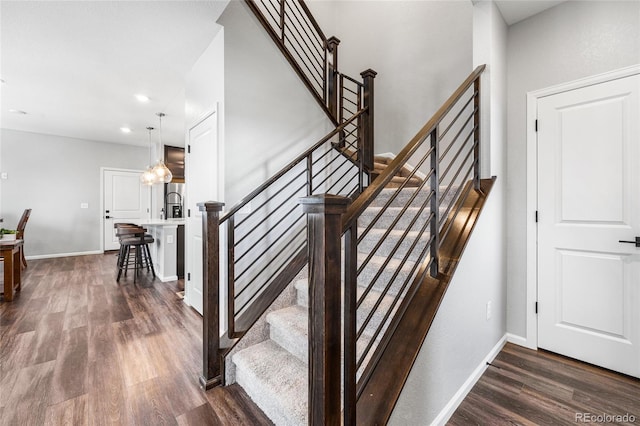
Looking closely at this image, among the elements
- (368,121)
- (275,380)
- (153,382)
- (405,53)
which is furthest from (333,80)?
(153,382)

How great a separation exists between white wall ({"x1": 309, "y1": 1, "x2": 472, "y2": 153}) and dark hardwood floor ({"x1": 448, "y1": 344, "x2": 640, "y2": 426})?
2.57 meters

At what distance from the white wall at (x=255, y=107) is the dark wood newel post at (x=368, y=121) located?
619 mm

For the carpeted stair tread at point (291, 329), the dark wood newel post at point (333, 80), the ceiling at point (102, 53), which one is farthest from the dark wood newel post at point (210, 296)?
the dark wood newel post at point (333, 80)

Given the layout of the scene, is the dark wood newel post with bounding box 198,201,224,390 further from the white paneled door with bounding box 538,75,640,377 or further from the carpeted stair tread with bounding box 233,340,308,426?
the white paneled door with bounding box 538,75,640,377

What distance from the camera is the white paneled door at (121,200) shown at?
22.5 feet

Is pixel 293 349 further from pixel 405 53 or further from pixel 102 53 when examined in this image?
pixel 405 53

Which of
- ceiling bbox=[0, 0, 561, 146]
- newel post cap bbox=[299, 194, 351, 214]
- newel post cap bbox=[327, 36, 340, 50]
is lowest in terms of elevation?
newel post cap bbox=[299, 194, 351, 214]

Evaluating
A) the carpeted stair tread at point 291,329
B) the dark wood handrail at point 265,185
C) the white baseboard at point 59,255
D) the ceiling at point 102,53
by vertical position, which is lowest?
the white baseboard at point 59,255

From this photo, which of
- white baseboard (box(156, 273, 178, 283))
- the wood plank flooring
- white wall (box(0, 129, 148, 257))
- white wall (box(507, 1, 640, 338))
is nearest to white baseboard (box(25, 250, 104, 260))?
white wall (box(0, 129, 148, 257))

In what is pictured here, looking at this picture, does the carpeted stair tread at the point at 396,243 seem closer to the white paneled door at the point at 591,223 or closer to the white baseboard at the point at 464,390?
the white baseboard at the point at 464,390

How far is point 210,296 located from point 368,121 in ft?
7.36

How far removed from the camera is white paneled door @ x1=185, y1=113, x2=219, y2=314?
2.67 metres

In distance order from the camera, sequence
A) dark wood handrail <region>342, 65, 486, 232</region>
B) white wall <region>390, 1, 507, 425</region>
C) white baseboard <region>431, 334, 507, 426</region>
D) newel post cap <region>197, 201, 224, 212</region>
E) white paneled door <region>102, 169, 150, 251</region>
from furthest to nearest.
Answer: white paneled door <region>102, 169, 150, 251</region>, newel post cap <region>197, 201, 224, 212</region>, white baseboard <region>431, 334, 507, 426</region>, white wall <region>390, 1, 507, 425</region>, dark wood handrail <region>342, 65, 486, 232</region>

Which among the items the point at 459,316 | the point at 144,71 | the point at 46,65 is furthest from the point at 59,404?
the point at 46,65
